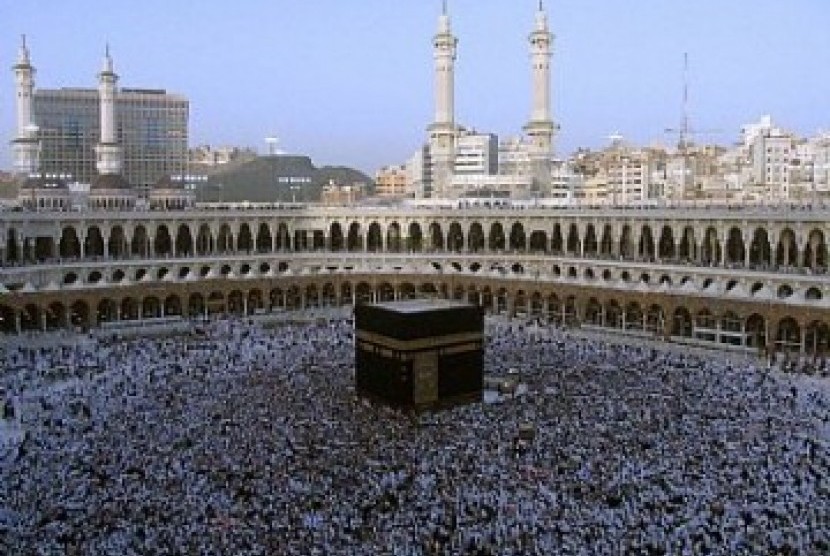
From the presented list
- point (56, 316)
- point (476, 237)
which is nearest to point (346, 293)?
point (476, 237)

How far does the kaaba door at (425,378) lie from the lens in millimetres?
23047

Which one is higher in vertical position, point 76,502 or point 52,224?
point 52,224

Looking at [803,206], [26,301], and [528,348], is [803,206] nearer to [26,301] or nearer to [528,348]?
[528,348]

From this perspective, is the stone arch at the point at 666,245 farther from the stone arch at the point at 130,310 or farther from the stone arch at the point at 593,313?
the stone arch at the point at 130,310

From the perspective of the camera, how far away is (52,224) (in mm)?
38906

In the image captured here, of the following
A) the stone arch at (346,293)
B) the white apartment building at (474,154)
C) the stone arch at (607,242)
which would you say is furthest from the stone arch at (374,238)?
the white apartment building at (474,154)

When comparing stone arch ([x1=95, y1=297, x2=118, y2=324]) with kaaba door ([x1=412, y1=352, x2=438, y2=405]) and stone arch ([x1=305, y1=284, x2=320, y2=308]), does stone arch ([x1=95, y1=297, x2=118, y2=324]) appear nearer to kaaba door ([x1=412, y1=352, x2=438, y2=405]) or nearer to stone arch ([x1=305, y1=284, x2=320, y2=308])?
stone arch ([x1=305, y1=284, x2=320, y2=308])

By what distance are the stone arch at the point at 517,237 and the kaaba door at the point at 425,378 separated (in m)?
20.2

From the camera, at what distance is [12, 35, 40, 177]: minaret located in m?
54.3

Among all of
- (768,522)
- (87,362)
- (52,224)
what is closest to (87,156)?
(52,224)

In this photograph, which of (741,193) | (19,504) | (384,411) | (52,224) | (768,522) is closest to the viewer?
(768,522)

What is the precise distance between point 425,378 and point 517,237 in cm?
2157

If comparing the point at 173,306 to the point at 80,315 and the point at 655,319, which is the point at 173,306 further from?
the point at 655,319

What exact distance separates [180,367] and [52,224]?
15.0 meters
